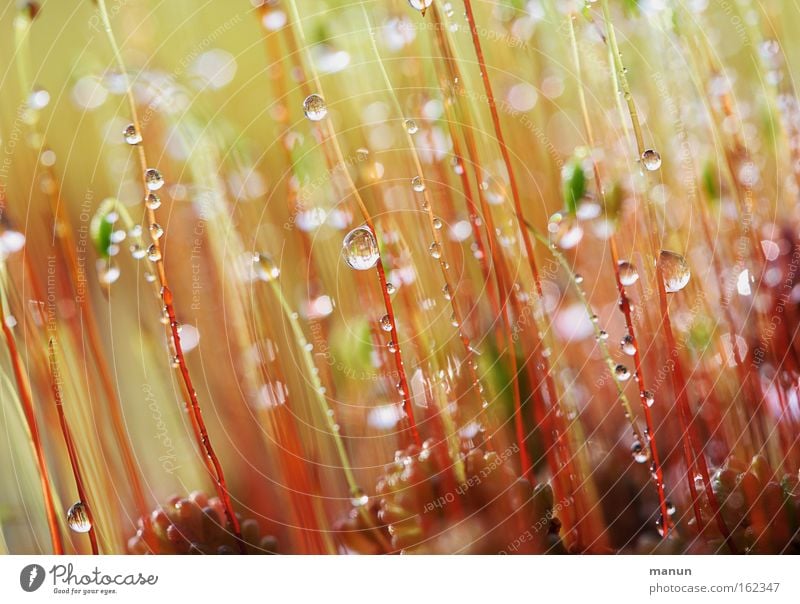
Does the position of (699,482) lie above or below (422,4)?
below

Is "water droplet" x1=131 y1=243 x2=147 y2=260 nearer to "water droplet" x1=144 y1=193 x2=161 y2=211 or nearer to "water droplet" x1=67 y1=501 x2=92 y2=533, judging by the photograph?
"water droplet" x1=144 y1=193 x2=161 y2=211

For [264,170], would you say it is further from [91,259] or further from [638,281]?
[638,281]

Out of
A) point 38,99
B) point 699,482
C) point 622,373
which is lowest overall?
point 699,482

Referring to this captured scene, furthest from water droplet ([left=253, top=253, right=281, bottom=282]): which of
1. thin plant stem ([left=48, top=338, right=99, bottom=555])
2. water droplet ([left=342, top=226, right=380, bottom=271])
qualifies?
thin plant stem ([left=48, top=338, right=99, bottom=555])

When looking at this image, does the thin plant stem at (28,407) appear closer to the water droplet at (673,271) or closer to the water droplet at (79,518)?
the water droplet at (79,518)

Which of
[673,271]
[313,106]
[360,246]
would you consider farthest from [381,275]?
[673,271]

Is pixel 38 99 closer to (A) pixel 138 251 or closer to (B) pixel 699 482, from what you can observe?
(A) pixel 138 251
